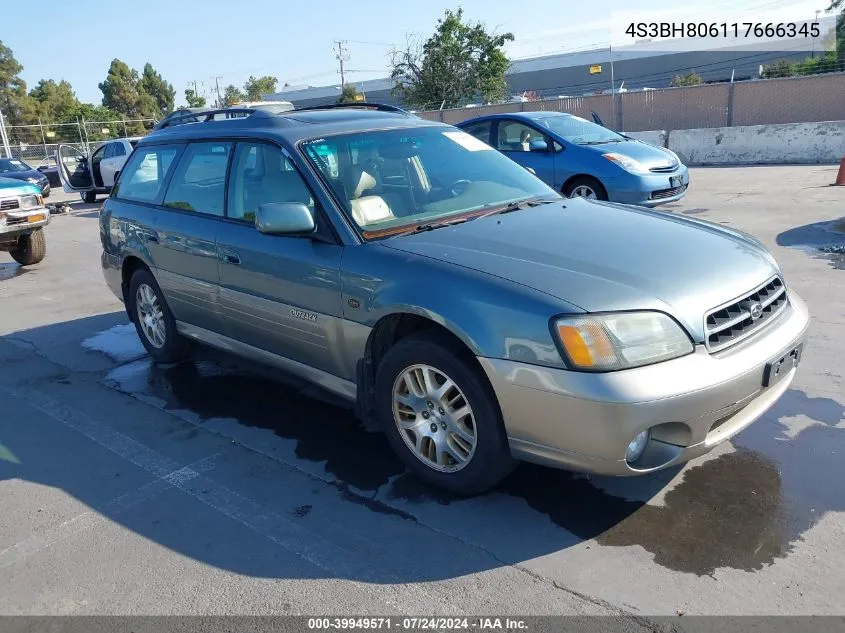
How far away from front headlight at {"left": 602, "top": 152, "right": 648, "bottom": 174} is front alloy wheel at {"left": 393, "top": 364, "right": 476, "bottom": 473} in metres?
6.98

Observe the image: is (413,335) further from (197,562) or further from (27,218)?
(27,218)

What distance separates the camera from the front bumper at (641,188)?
9438 millimetres

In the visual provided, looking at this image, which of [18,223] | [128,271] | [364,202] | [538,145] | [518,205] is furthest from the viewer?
[538,145]

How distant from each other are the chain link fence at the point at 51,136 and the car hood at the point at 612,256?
99.6ft

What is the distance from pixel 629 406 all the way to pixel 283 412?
98.1 inches

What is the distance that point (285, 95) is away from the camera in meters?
75.3

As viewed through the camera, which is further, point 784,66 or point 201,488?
point 784,66

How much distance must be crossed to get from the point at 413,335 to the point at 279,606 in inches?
50.5

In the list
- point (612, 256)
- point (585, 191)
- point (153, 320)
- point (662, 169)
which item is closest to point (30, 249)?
point (153, 320)

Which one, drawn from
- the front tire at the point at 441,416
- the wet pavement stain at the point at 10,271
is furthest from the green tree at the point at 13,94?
the front tire at the point at 441,416

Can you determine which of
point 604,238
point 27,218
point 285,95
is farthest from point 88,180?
point 285,95

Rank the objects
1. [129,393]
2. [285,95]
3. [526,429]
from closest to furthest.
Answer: [526,429] < [129,393] < [285,95]

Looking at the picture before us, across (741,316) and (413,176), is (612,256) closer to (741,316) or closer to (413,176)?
(741,316)

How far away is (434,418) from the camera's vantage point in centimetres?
338
